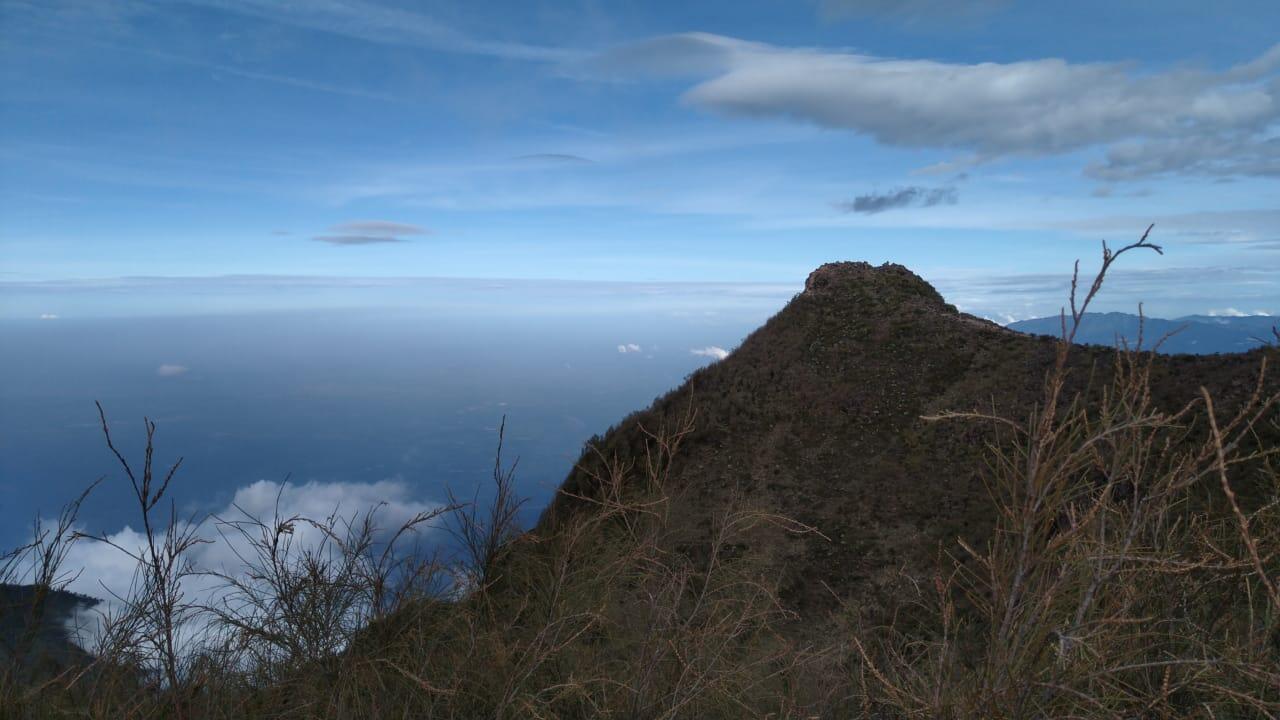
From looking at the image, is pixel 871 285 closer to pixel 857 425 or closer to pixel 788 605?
pixel 857 425

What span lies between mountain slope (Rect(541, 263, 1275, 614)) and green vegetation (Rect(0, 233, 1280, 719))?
7.7 inches

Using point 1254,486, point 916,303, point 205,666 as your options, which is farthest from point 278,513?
point 916,303

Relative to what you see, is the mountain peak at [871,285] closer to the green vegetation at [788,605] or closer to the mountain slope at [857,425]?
the mountain slope at [857,425]

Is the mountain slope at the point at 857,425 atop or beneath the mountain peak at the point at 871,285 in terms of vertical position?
beneath

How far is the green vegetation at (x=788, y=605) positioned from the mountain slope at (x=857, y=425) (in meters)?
0.19

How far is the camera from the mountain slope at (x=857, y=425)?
63.3 ft

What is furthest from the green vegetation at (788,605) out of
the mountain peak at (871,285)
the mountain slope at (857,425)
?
the mountain peak at (871,285)

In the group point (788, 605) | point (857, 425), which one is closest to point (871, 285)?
point (857, 425)

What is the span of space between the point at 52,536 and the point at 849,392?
2551 centimetres

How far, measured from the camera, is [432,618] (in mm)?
7004

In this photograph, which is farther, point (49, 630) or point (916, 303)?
point (916, 303)

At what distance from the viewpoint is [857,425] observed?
2522cm

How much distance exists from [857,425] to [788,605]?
9.75 metres

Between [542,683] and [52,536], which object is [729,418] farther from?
[52,536]
